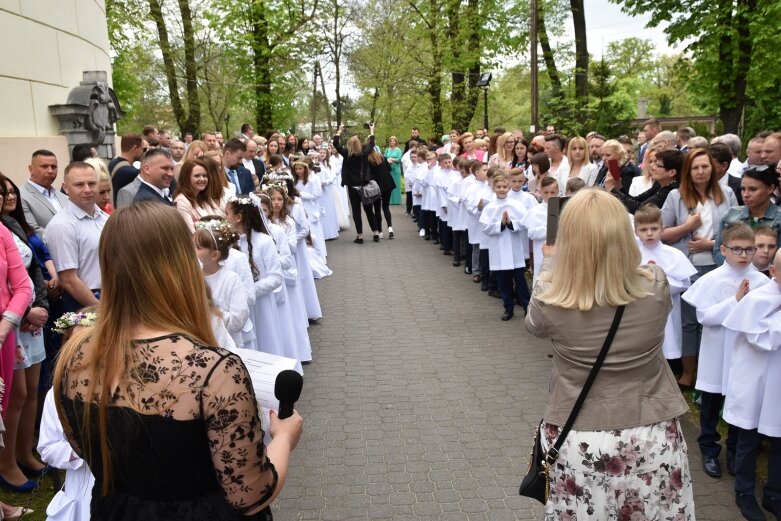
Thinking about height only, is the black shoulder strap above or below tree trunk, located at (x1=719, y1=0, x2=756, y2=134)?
below

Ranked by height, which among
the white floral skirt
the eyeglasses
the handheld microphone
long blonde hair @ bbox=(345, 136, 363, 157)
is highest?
long blonde hair @ bbox=(345, 136, 363, 157)

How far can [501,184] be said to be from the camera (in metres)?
9.12

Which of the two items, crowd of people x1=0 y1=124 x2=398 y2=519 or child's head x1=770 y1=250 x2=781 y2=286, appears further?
Result: child's head x1=770 y1=250 x2=781 y2=286

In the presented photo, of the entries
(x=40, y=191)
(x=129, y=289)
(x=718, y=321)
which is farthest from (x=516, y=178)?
(x=129, y=289)

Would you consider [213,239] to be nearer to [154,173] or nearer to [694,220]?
[154,173]

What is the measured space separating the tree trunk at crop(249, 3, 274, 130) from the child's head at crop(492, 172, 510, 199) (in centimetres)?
1705

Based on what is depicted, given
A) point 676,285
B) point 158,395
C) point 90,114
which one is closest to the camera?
point 158,395

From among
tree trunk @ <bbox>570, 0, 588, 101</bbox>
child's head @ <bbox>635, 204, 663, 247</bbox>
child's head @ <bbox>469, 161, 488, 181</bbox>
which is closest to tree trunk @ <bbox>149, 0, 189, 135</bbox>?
tree trunk @ <bbox>570, 0, 588, 101</bbox>

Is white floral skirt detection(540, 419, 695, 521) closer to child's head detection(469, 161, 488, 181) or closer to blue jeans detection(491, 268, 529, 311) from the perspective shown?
blue jeans detection(491, 268, 529, 311)

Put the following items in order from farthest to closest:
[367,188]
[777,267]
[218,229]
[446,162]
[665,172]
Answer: [367,188]
[446,162]
[665,172]
[218,229]
[777,267]

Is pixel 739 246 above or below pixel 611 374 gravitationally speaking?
above

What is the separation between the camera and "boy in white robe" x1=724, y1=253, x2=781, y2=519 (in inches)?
159

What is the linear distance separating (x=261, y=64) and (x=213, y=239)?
21.8 metres

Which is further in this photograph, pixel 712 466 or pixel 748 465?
pixel 712 466
